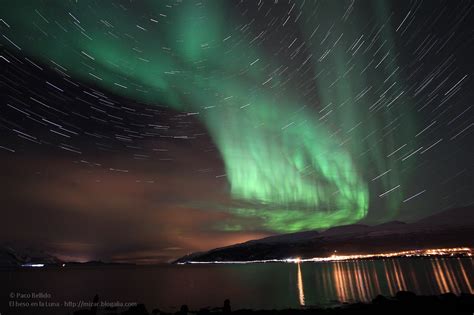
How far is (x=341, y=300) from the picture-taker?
4394cm

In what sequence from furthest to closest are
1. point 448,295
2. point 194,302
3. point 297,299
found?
1. point 194,302
2. point 297,299
3. point 448,295

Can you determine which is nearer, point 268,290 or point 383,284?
point 383,284

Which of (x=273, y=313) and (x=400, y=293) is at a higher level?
(x=400, y=293)

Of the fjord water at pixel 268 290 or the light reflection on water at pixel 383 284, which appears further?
the light reflection on water at pixel 383 284

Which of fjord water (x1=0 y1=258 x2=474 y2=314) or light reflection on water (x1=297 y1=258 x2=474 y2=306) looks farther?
light reflection on water (x1=297 y1=258 x2=474 y2=306)

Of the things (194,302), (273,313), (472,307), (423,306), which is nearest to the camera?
(472,307)

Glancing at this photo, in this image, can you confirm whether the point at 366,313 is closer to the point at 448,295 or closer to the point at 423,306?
the point at 423,306

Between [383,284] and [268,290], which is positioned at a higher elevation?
[383,284]

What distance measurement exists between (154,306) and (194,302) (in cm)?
661

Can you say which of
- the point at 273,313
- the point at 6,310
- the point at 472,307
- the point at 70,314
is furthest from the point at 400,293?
the point at 6,310

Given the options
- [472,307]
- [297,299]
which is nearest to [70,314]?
[297,299]

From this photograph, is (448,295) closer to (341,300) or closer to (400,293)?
(400,293)

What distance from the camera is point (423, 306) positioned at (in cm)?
2456

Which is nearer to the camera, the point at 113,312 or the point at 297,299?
the point at 113,312
